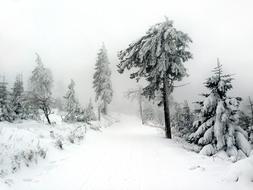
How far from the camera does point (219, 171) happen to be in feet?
23.7

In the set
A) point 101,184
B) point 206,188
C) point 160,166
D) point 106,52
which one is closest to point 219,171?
point 206,188

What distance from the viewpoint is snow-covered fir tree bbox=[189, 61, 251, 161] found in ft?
36.5

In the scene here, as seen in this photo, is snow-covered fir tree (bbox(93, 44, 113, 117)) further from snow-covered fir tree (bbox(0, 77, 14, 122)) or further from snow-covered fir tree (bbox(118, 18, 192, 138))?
snow-covered fir tree (bbox(118, 18, 192, 138))

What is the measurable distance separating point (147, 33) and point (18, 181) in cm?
1490

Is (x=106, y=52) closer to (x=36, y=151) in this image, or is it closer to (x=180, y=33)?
(x=180, y=33)

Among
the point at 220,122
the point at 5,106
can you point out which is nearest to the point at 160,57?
the point at 220,122

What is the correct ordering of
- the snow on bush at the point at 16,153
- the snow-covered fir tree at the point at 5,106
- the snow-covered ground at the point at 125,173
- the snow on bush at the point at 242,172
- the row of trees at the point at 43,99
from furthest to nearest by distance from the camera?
the snow-covered fir tree at the point at 5,106, the row of trees at the point at 43,99, the snow on bush at the point at 16,153, the snow-covered ground at the point at 125,173, the snow on bush at the point at 242,172

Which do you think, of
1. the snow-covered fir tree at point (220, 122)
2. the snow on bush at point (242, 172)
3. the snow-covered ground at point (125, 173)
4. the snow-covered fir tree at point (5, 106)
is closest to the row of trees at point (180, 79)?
the snow-covered fir tree at point (220, 122)

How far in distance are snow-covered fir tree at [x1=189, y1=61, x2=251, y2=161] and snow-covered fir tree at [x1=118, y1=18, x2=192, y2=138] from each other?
5.23 meters

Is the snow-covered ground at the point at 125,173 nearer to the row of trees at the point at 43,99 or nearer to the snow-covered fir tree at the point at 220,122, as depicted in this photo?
the snow-covered fir tree at the point at 220,122

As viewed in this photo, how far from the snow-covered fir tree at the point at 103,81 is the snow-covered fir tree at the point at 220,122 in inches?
1252

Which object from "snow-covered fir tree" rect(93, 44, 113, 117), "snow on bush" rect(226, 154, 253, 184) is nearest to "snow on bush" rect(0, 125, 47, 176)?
"snow on bush" rect(226, 154, 253, 184)

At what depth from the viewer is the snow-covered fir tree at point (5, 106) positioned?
2425 centimetres

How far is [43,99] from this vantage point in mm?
21734
